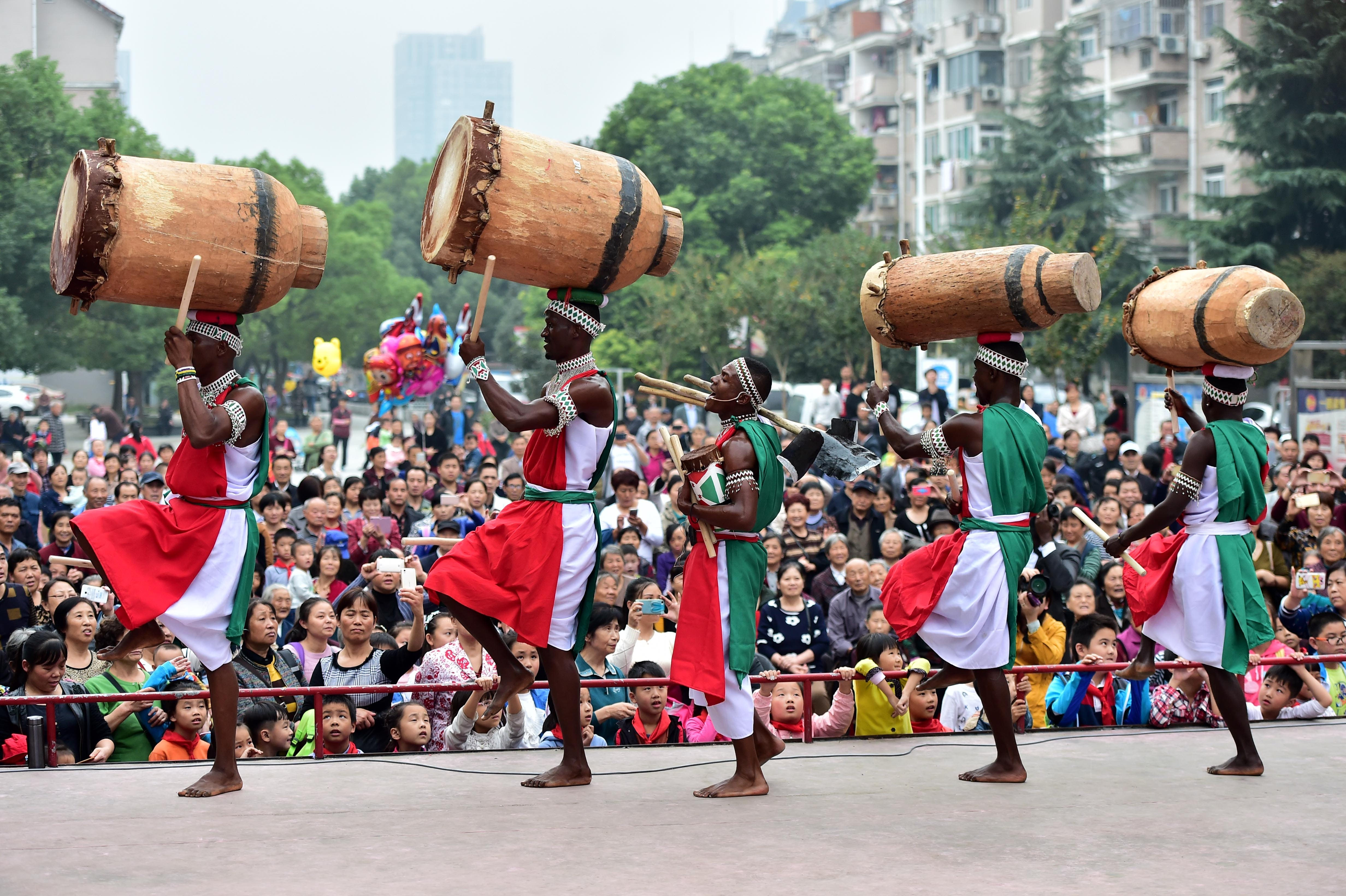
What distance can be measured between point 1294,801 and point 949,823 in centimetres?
154

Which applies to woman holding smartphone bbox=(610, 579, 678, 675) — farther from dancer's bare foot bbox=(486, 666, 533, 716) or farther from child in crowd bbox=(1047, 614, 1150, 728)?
child in crowd bbox=(1047, 614, 1150, 728)

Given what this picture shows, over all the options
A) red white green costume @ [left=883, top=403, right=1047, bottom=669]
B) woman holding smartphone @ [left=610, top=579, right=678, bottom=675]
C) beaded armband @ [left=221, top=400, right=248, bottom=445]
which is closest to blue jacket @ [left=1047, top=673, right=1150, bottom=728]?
red white green costume @ [left=883, top=403, right=1047, bottom=669]

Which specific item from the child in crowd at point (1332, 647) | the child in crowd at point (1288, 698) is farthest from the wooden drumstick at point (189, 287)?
the child in crowd at point (1332, 647)

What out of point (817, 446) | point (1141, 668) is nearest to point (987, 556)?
point (817, 446)

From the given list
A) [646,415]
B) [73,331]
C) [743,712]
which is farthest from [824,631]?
[73,331]

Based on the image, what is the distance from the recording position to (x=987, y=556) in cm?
636

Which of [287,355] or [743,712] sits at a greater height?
[287,355]

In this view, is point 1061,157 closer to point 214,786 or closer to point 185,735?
point 185,735

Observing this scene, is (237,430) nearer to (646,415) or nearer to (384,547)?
(384,547)

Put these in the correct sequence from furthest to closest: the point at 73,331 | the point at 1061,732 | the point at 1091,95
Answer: the point at 1091,95, the point at 73,331, the point at 1061,732

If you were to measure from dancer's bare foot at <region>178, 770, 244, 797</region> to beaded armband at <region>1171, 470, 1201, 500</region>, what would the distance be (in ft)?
14.0

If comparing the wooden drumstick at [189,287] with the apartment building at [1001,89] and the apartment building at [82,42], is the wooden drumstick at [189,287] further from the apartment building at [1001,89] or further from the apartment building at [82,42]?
the apartment building at [82,42]

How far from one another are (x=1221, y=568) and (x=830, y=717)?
2101mm

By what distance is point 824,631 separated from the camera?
30.5 feet
